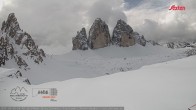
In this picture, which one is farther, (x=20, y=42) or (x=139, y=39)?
(x=139, y=39)

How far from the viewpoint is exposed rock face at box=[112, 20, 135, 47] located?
151875mm

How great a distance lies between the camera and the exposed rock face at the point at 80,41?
14838 centimetres

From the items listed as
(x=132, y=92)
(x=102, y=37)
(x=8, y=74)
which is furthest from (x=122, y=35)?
(x=132, y=92)

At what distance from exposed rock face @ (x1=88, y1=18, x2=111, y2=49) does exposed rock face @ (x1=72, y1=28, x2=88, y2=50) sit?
364 centimetres

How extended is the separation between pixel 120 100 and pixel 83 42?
468 feet

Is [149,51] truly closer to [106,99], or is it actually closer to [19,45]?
[19,45]

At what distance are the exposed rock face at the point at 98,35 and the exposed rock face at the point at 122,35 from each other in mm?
5285

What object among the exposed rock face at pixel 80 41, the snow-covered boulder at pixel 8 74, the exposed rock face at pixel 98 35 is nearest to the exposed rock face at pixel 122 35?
the exposed rock face at pixel 98 35

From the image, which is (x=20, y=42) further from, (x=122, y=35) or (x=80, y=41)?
(x=122, y=35)

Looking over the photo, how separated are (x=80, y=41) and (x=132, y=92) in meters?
143

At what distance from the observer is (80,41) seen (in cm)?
15250

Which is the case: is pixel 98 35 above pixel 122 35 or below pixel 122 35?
below
